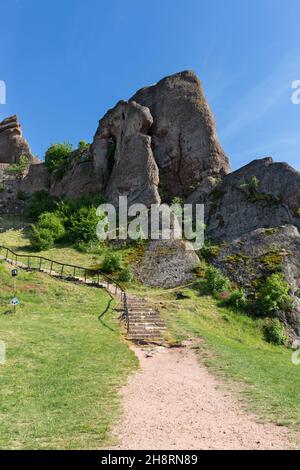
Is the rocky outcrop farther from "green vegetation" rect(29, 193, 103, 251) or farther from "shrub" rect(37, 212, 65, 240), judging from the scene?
"shrub" rect(37, 212, 65, 240)

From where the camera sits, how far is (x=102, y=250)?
114 feet

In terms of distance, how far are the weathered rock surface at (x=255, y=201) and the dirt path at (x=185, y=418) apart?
81.5 feet

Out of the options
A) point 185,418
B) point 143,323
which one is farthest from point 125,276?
point 185,418

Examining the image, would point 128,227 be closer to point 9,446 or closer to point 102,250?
point 102,250

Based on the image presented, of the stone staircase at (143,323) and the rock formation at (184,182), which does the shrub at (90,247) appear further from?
the stone staircase at (143,323)

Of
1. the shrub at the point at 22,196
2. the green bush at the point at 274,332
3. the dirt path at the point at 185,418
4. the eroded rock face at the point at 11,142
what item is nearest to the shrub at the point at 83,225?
the shrub at the point at 22,196

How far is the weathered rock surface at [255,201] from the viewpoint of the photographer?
36.4 metres

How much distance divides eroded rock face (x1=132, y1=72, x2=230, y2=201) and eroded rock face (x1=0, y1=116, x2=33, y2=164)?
71.9ft

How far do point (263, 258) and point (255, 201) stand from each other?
35.7ft

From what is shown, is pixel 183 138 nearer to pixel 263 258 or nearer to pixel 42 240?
pixel 42 240

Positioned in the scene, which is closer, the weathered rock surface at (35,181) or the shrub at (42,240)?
the shrub at (42,240)

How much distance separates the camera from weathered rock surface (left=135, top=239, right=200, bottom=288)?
94.0 feet

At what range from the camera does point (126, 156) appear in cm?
4381
